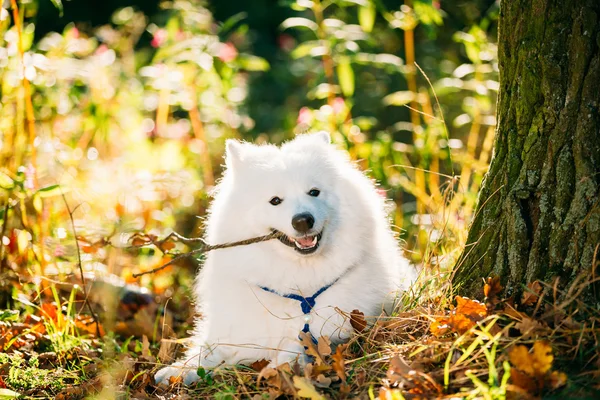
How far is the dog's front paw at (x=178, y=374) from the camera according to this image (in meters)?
2.81

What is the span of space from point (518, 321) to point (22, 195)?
263cm

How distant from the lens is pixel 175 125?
22.7 ft

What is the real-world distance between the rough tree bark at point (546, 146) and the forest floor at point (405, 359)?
0.13 meters

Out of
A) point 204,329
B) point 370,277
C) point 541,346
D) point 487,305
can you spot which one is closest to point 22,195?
point 204,329

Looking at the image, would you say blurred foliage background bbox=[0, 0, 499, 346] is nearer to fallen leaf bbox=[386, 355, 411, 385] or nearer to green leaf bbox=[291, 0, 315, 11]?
green leaf bbox=[291, 0, 315, 11]

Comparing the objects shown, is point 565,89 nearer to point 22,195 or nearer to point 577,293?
point 577,293

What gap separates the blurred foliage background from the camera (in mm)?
3713

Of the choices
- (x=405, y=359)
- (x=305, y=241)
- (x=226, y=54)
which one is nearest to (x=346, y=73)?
(x=226, y=54)

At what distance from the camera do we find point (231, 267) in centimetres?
286

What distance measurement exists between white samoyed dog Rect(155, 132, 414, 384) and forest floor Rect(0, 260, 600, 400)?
11cm

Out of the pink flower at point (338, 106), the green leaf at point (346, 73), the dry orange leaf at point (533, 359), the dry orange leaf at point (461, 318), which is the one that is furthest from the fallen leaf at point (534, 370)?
the pink flower at point (338, 106)

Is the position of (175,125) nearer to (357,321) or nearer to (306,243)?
(306,243)

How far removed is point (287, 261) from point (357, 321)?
404mm

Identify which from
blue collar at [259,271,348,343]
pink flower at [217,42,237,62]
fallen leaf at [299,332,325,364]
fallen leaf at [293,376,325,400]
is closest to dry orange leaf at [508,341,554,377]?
fallen leaf at [293,376,325,400]
